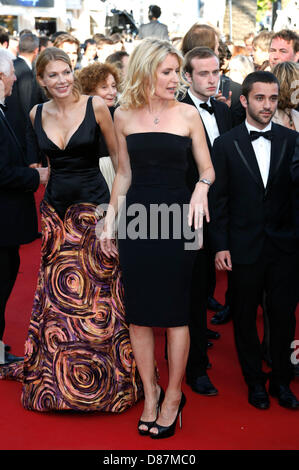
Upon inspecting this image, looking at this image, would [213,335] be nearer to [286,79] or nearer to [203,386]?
[203,386]

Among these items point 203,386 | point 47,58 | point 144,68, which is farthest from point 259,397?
point 47,58

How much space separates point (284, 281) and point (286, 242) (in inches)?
7.6

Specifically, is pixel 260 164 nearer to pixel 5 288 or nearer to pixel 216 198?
pixel 216 198

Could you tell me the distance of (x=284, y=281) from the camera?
3.02 meters

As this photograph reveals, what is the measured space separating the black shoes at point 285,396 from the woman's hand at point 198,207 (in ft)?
3.33

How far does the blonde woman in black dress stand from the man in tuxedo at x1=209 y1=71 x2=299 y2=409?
0.23 meters

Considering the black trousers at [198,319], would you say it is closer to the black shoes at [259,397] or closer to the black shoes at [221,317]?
the black shoes at [259,397]

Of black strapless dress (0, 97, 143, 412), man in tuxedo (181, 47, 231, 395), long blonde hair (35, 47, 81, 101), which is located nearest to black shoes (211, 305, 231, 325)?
man in tuxedo (181, 47, 231, 395)

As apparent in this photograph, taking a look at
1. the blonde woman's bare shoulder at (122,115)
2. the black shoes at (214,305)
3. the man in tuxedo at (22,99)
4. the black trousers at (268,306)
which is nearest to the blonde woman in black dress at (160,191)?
the blonde woman's bare shoulder at (122,115)

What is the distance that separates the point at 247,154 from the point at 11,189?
1320 millimetres

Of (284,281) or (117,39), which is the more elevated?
(117,39)

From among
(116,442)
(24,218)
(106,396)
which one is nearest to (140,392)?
(106,396)

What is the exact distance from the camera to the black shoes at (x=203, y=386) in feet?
10.7

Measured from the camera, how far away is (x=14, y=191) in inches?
136
